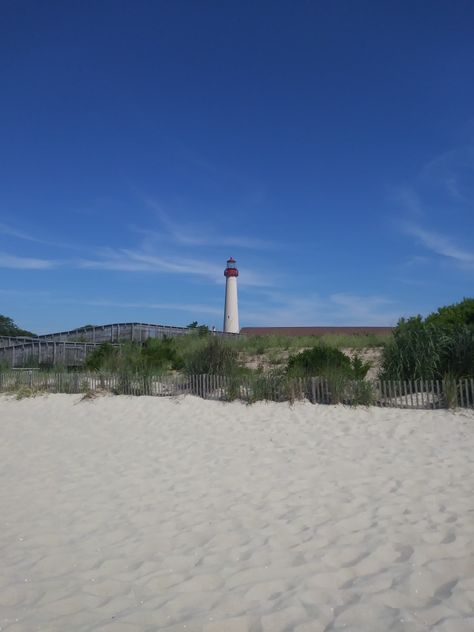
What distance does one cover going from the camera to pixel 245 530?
4.88 metres

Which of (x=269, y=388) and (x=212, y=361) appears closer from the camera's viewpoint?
(x=269, y=388)

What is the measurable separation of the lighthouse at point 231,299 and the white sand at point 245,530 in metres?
28.3

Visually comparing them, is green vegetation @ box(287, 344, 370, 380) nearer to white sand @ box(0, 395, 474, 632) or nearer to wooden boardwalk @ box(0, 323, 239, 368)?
white sand @ box(0, 395, 474, 632)

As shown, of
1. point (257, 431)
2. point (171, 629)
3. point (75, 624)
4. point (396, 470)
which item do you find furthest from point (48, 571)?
point (257, 431)

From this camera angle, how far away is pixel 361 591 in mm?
3543

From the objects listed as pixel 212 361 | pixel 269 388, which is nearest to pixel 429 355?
pixel 269 388

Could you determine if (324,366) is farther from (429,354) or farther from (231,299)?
(231,299)

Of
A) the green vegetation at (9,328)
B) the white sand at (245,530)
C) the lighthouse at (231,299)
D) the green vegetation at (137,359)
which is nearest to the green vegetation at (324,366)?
the white sand at (245,530)

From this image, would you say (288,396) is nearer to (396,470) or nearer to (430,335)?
(430,335)

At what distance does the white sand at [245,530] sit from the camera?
11.1 feet

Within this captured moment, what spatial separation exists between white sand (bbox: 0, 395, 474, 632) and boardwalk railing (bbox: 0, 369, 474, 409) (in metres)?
0.99

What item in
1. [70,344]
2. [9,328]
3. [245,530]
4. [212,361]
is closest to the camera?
[245,530]

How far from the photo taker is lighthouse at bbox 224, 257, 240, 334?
125 feet

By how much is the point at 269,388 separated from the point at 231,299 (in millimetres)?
26858
